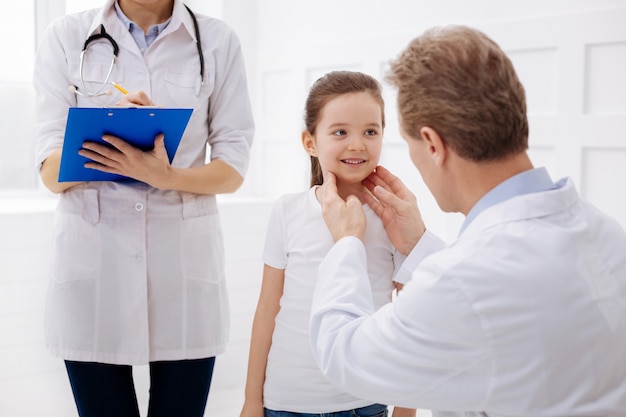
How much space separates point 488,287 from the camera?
0.97 meters

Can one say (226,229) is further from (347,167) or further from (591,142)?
(347,167)

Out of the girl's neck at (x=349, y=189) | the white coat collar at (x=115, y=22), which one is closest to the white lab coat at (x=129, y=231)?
the white coat collar at (x=115, y=22)

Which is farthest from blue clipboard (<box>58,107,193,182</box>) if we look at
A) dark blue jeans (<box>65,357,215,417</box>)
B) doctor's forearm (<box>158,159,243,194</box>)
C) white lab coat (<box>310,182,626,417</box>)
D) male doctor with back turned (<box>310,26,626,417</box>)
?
white lab coat (<box>310,182,626,417</box>)

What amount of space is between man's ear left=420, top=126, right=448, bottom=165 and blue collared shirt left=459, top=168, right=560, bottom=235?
8cm

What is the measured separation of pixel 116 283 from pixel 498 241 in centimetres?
102

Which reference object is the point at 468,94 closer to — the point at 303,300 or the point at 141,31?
→ the point at 303,300

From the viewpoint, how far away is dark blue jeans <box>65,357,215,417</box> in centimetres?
171

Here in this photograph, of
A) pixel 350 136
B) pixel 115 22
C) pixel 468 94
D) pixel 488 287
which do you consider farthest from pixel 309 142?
pixel 488 287

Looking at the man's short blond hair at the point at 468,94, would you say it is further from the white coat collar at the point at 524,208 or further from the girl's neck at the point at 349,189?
the girl's neck at the point at 349,189

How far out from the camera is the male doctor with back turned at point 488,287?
3.18ft

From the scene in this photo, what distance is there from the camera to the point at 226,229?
331cm

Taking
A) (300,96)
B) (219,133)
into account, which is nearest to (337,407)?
(219,133)

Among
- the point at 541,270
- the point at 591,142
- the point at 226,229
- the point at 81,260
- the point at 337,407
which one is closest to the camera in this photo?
the point at 541,270

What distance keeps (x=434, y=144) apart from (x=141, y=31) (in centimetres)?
96
